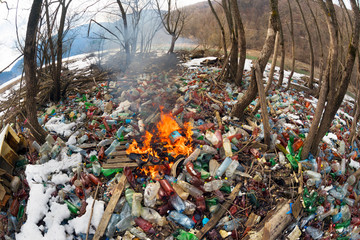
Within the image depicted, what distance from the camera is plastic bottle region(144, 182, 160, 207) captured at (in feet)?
8.18

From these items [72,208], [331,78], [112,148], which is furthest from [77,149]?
[331,78]

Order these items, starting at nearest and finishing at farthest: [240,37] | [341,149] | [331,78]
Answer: [331,78]
[341,149]
[240,37]

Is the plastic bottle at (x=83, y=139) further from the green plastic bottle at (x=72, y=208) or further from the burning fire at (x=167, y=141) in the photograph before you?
the green plastic bottle at (x=72, y=208)

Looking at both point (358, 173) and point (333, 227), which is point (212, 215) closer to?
point (333, 227)

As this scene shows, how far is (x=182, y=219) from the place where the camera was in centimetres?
238

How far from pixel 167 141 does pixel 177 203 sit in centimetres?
101

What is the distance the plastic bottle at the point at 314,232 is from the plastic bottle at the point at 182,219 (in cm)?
151

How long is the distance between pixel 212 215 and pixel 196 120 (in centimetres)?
188

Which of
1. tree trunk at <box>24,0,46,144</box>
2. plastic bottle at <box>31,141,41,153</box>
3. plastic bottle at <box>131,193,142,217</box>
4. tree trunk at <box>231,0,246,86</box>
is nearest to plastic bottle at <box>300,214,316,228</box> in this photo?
plastic bottle at <box>131,193,142,217</box>

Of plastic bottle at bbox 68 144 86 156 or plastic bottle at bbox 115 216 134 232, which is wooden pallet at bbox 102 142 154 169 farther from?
plastic bottle at bbox 115 216 134 232

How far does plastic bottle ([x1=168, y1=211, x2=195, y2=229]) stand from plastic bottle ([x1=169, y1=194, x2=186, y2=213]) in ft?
0.18

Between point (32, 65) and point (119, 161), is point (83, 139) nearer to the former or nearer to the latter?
point (119, 161)

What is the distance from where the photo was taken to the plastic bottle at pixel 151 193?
2492 millimetres

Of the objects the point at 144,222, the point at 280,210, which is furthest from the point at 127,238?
the point at 280,210
